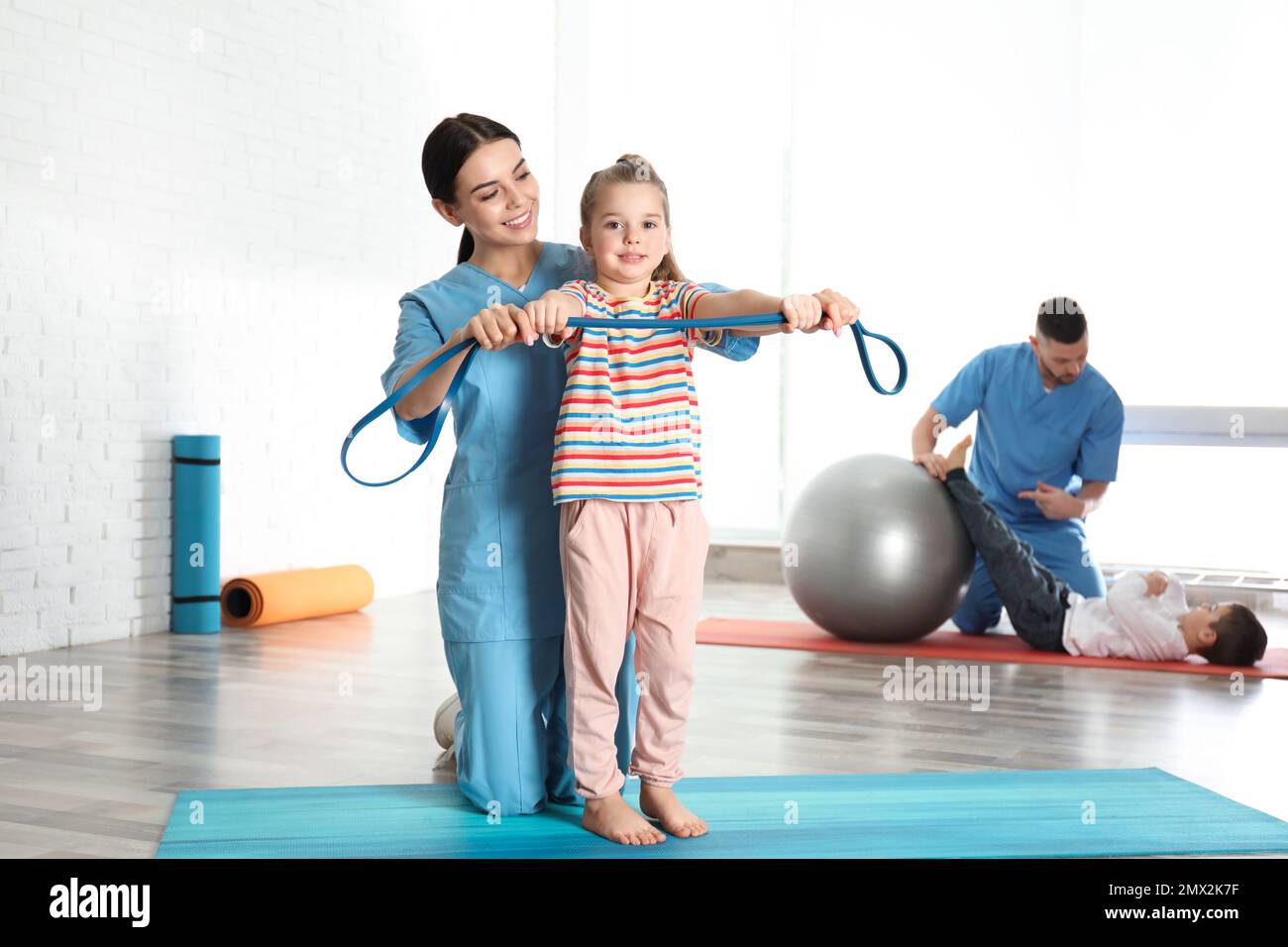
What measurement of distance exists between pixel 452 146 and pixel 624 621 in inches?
34.5

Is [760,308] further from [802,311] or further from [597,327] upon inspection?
[597,327]

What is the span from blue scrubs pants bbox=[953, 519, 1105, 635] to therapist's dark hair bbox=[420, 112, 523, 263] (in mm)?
2823

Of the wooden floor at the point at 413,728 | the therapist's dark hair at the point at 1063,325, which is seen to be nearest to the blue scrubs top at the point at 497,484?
the wooden floor at the point at 413,728

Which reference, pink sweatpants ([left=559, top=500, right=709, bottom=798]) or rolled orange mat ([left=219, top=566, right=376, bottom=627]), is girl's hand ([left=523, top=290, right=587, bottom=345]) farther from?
rolled orange mat ([left=219, top=566, right=376, bottom=627])

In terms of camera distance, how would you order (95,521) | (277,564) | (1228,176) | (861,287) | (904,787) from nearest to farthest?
(904,787), (95,521), (277,564), (1228,176), (861,287)

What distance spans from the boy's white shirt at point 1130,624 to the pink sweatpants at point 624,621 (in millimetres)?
2382

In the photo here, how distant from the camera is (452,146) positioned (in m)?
2.35

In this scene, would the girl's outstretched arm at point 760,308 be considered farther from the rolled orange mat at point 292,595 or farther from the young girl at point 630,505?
the rolled orange mat at point 292,595

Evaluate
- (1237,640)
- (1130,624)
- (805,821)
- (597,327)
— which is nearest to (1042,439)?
(1130,624)

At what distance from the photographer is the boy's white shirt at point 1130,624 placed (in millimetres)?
4121
